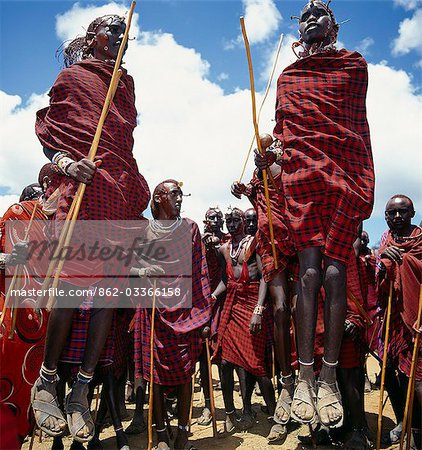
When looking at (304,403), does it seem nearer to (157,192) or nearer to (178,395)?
(178,395)

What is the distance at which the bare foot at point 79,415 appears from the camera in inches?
137

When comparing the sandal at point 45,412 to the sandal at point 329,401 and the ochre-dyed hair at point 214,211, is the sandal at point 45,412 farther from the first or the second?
the ochre-dyed hair at point 214,211

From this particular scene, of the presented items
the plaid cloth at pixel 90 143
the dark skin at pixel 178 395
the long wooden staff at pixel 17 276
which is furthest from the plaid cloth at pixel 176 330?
the long wooden staff at pixel 17 276

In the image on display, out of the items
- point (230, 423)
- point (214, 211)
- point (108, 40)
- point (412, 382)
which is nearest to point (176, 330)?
point (230, 423)

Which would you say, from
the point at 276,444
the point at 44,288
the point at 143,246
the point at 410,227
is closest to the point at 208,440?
the point at 276,444

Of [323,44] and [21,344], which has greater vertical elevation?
[323,44]

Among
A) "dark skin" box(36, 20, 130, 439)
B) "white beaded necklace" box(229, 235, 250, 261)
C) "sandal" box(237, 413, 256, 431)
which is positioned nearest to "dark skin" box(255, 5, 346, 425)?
"dark skin" box(36, 20, 130, 439)

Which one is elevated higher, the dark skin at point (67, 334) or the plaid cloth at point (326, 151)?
the plaid cloth at point (326, 151)

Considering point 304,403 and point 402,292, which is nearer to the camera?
point 304,403

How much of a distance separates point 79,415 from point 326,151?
2.73 meters

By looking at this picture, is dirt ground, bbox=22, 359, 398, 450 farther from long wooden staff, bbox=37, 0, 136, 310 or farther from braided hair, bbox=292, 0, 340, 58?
braided hair, bbox=292, 0, 340, 58

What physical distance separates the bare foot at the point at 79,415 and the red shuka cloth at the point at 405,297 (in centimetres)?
287

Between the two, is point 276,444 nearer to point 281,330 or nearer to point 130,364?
point 281,330

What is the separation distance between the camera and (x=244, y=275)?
6.22 meters
